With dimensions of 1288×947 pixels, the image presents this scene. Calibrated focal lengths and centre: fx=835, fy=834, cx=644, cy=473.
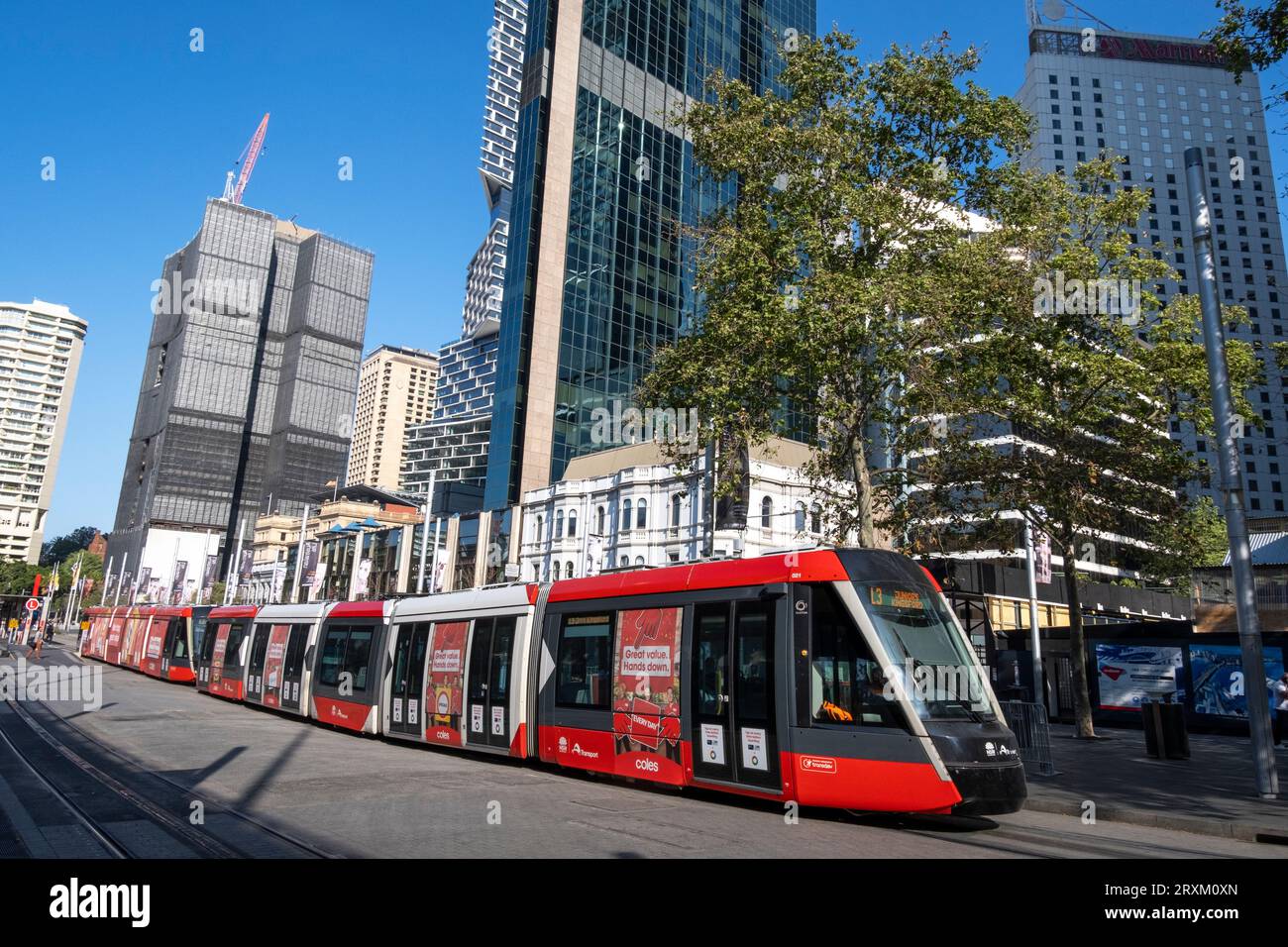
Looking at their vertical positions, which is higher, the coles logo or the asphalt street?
the coles logo

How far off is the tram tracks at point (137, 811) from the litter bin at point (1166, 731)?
16.4m

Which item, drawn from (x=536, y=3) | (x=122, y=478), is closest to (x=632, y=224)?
(x=536, y=3)

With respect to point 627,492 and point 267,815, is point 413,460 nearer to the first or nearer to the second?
point 627,492

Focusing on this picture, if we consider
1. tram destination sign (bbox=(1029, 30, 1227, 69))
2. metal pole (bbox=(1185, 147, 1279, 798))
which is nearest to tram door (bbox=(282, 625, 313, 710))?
metal pole (bbox=(1185, 147, 1279, 798))

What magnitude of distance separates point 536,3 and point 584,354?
125 ft

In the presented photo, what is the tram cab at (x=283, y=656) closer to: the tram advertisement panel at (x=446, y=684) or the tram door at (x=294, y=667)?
the tram door at (x=294, y=667)

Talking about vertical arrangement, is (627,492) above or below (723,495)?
above

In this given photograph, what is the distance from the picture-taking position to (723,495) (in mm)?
19375

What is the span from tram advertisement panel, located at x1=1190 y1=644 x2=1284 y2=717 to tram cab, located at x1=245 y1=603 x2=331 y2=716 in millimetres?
23944

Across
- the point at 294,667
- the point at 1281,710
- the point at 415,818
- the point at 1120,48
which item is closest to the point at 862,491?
the point at 1281,710

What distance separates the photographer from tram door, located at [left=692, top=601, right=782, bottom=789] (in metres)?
10.4

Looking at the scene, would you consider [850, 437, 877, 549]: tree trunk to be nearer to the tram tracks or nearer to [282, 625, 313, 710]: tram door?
the tram tracks

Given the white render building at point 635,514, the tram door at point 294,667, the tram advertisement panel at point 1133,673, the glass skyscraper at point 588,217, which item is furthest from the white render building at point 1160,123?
the tram door at point 294,667
